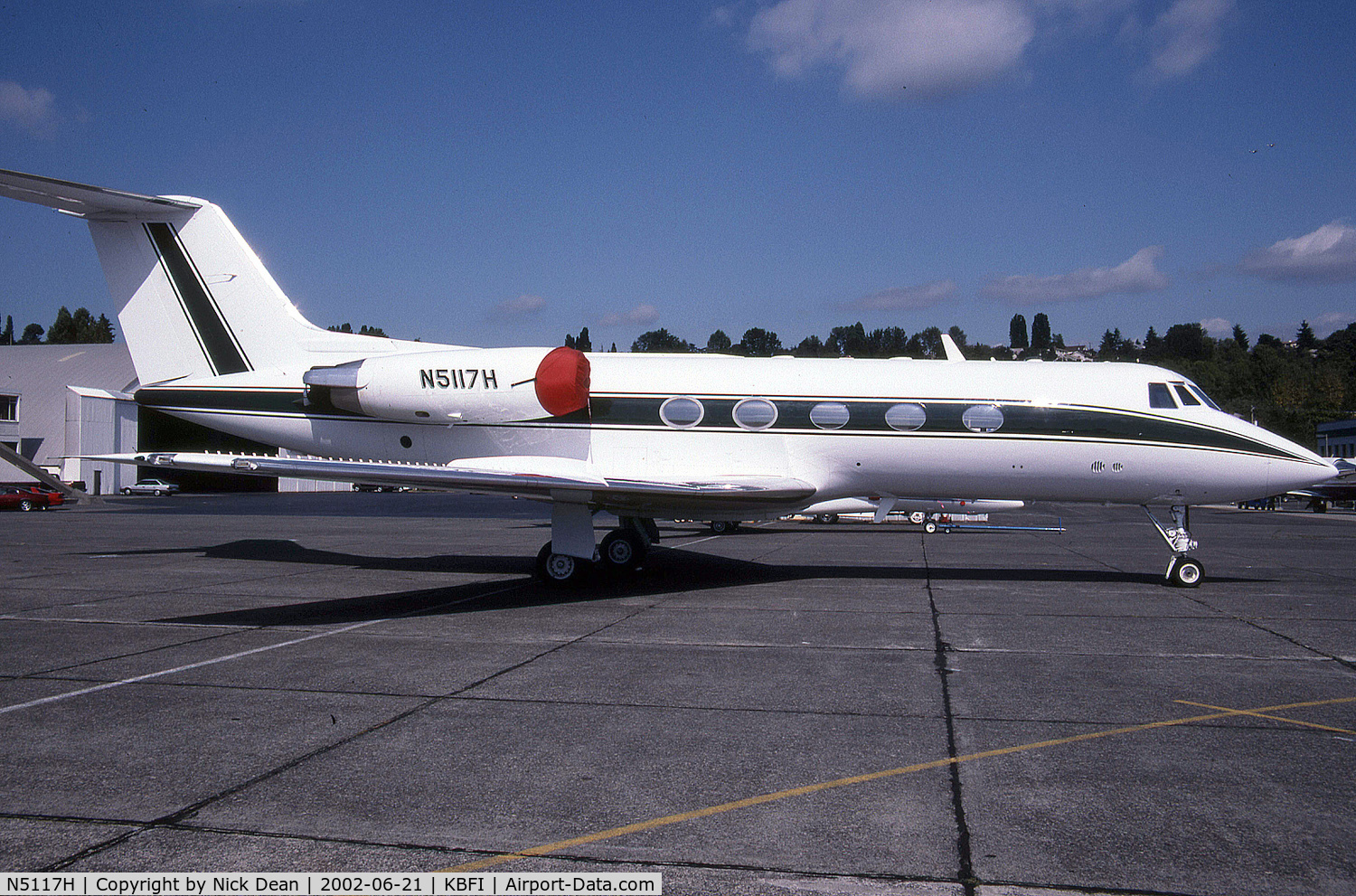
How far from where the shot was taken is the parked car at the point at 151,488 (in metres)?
55.2

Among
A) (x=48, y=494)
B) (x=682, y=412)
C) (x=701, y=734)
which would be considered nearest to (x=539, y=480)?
(x=682, y=412)

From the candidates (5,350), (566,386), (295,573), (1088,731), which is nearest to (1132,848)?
(1088,731)

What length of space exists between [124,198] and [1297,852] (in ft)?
52.9

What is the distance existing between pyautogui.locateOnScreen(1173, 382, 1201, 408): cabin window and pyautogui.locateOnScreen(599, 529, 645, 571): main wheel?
27.9 ft

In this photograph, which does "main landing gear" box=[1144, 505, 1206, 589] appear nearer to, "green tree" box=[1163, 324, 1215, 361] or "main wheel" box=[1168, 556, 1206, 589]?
"main wheel" box=[1168, 556, 1206, 589]

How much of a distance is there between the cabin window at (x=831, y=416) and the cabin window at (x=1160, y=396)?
4546 mm

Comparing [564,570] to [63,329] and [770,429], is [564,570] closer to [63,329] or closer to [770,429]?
[770,429]

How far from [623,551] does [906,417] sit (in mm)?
4885

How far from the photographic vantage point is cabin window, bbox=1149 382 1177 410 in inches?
532

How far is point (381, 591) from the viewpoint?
523 inches
